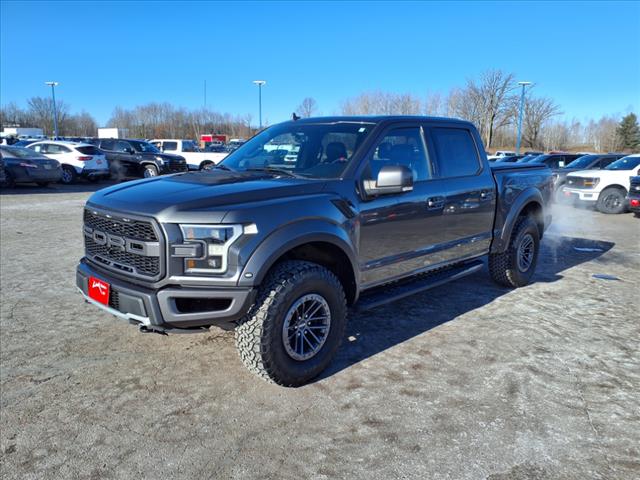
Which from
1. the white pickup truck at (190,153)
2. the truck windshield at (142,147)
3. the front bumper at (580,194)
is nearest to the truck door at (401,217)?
the front bumper at (580,194)

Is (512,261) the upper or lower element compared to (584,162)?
lower

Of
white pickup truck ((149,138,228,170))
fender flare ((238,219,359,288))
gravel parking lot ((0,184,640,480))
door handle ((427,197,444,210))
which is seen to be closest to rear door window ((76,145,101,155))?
white pickup truck ((149,138,228,170))

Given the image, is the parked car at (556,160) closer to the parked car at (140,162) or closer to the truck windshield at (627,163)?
the truck windshield at (627,163)

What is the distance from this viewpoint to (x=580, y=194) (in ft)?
47.6

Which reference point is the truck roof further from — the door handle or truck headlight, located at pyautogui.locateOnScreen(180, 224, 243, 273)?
truck headlight, located at pyautogui.locateOnScreen(180, 224, 243, 273)

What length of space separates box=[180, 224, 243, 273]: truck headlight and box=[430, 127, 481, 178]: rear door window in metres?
2.42

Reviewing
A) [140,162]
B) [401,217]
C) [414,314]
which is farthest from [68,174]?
[401,217]

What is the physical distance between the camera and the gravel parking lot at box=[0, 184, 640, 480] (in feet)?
9.03

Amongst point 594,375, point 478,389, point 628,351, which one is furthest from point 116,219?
point 628,351

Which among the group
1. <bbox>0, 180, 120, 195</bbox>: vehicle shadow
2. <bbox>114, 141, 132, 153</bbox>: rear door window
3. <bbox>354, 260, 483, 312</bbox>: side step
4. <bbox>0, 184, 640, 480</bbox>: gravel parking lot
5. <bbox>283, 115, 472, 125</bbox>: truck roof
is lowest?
<bbox>0, 184, 640, 480</bbox>: gravel parking lot

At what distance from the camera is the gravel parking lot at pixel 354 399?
2.75 metres

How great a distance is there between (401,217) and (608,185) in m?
12.6

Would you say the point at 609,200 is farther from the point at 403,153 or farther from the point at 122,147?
the point at 122,147

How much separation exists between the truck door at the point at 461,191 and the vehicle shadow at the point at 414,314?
0.60 metres
